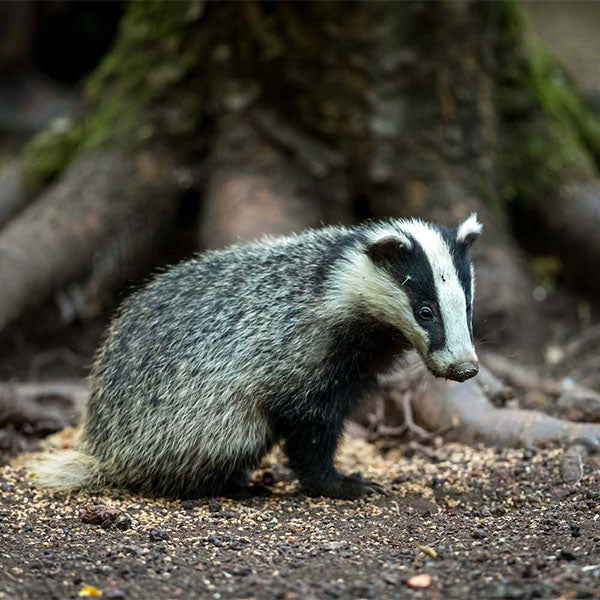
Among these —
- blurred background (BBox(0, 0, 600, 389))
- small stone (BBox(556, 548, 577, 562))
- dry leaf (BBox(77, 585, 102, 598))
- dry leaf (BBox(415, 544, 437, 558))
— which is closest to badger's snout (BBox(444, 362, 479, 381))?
dry leaf (BBox(415, 544, 437, 558))

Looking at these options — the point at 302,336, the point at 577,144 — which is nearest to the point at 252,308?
the point at 302,336

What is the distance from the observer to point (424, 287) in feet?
17.4

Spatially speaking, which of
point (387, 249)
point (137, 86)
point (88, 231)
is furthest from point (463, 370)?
point (137, 86)

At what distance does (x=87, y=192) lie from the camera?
8.86 meters

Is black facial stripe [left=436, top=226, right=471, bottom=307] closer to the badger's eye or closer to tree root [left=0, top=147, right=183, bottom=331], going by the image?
the badger's eye

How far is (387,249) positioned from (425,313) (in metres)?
0.47

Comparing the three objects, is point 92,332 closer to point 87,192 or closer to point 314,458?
point 87,192

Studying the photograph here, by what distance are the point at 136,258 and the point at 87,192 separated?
84 cm

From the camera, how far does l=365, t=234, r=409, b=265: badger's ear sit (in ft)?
17.6

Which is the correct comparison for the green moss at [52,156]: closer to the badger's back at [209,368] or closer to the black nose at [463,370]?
the badger's back at [209,368]

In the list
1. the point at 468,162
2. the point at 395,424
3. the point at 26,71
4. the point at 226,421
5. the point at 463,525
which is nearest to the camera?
the point at 463,525

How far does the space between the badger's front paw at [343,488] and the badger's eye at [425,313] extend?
1.26 metres

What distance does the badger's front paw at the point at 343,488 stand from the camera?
5.73m

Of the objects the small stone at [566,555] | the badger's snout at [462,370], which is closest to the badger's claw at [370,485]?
the badger's snout at [462,370]
